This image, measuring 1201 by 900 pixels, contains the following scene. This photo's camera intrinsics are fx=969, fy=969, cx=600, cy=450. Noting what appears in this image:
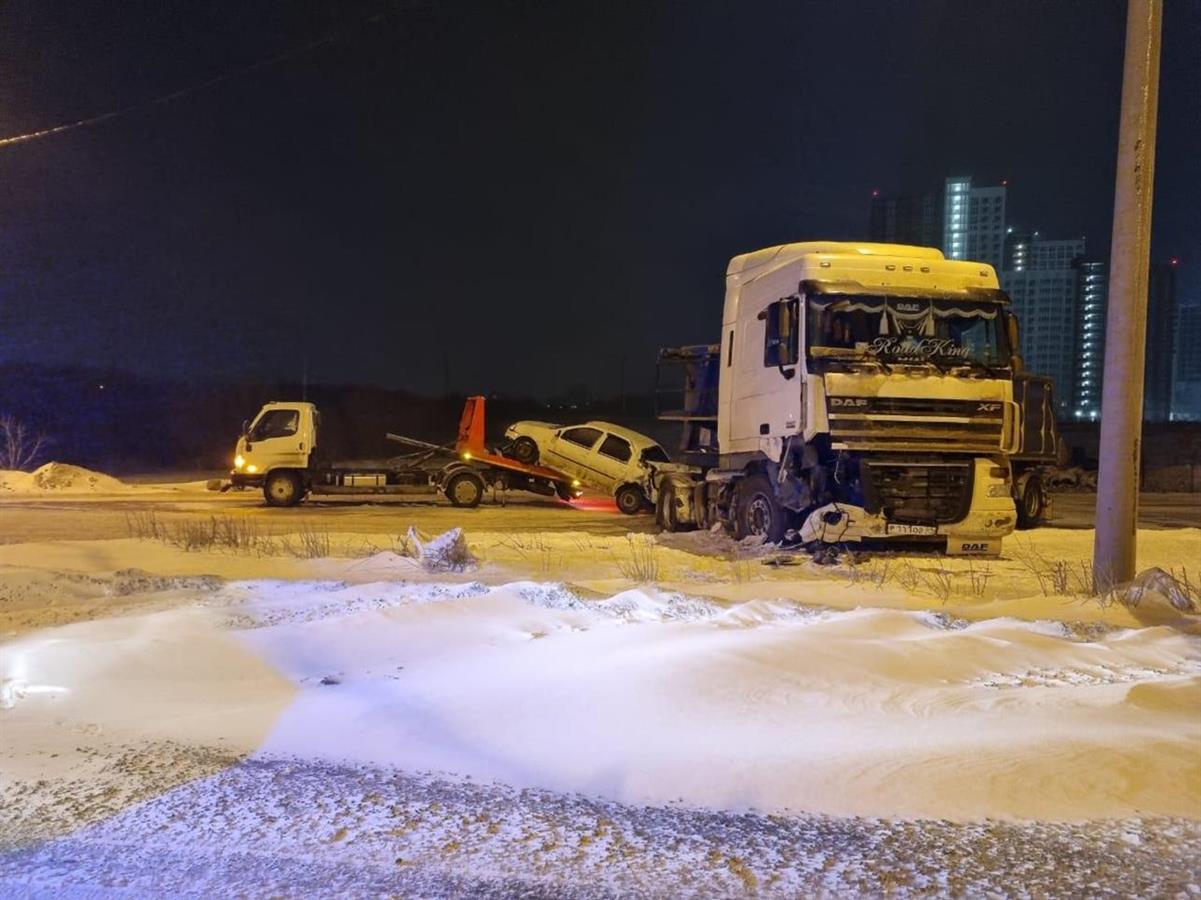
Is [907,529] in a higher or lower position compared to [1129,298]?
lower

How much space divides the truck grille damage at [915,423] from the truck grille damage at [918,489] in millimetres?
308

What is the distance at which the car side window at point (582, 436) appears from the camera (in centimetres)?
2352

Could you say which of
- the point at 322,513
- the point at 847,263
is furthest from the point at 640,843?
the point at 322,513

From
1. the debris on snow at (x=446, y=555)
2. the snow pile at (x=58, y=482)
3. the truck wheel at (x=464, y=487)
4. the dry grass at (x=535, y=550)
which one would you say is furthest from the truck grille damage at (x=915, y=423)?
the snow pile at (x=58, y=482)

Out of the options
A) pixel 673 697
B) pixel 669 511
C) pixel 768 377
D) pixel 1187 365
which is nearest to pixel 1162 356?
pixel 1187 365

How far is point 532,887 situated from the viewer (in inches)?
148

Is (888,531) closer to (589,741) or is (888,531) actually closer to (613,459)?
(589,741)

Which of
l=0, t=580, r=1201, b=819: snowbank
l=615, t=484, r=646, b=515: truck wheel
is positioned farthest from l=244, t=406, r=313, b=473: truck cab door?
l=0, t=580, r=1201, b=819: snowbank

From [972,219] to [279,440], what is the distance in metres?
46.5

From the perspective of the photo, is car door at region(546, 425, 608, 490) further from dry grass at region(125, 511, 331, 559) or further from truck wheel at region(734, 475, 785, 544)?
dry grass at region(125, 511, 331, 559)

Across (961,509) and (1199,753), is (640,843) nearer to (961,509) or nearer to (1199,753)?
(1199,753)

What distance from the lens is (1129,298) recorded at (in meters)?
9.38

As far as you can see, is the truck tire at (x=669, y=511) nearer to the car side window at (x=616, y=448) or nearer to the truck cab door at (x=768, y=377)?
the truck cab door at (x=768, y=377)

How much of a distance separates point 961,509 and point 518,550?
233 inches
